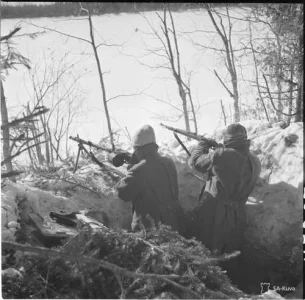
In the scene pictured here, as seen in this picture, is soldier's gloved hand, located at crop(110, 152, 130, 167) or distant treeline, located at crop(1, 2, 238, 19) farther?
soldier's gloved hand, located at crop(110, 152, 130, 167)

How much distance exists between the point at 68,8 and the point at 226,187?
2.82 meters

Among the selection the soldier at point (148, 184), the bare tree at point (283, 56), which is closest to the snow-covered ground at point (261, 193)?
the bare tree at point (283, 56)

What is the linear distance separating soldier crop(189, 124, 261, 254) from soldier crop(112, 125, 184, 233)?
35cm

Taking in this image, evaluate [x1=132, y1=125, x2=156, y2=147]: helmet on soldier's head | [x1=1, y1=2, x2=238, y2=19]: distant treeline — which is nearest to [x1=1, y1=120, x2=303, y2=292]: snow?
[x1=132, y1=125, x2=156, y2=147]: helmet on soldier's head

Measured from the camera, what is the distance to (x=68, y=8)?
4.55m

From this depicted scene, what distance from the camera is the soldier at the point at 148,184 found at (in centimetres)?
428

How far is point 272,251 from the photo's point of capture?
470cm

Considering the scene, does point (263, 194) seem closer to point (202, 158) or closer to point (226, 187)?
point (226, 187)

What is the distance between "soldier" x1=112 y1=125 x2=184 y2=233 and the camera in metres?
4.28

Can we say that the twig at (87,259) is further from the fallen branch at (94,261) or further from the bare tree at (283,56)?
the bare tree at (283,56)

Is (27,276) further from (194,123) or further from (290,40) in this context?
(290,40)

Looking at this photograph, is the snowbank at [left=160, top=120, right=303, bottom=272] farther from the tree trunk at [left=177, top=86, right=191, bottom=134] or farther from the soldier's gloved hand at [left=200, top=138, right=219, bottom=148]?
the soldier's gloved hand at [left=200, top=138, right=219, bottom=148]

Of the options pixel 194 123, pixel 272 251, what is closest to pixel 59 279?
pixel 272 251

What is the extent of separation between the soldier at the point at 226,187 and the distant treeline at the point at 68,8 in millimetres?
1654
